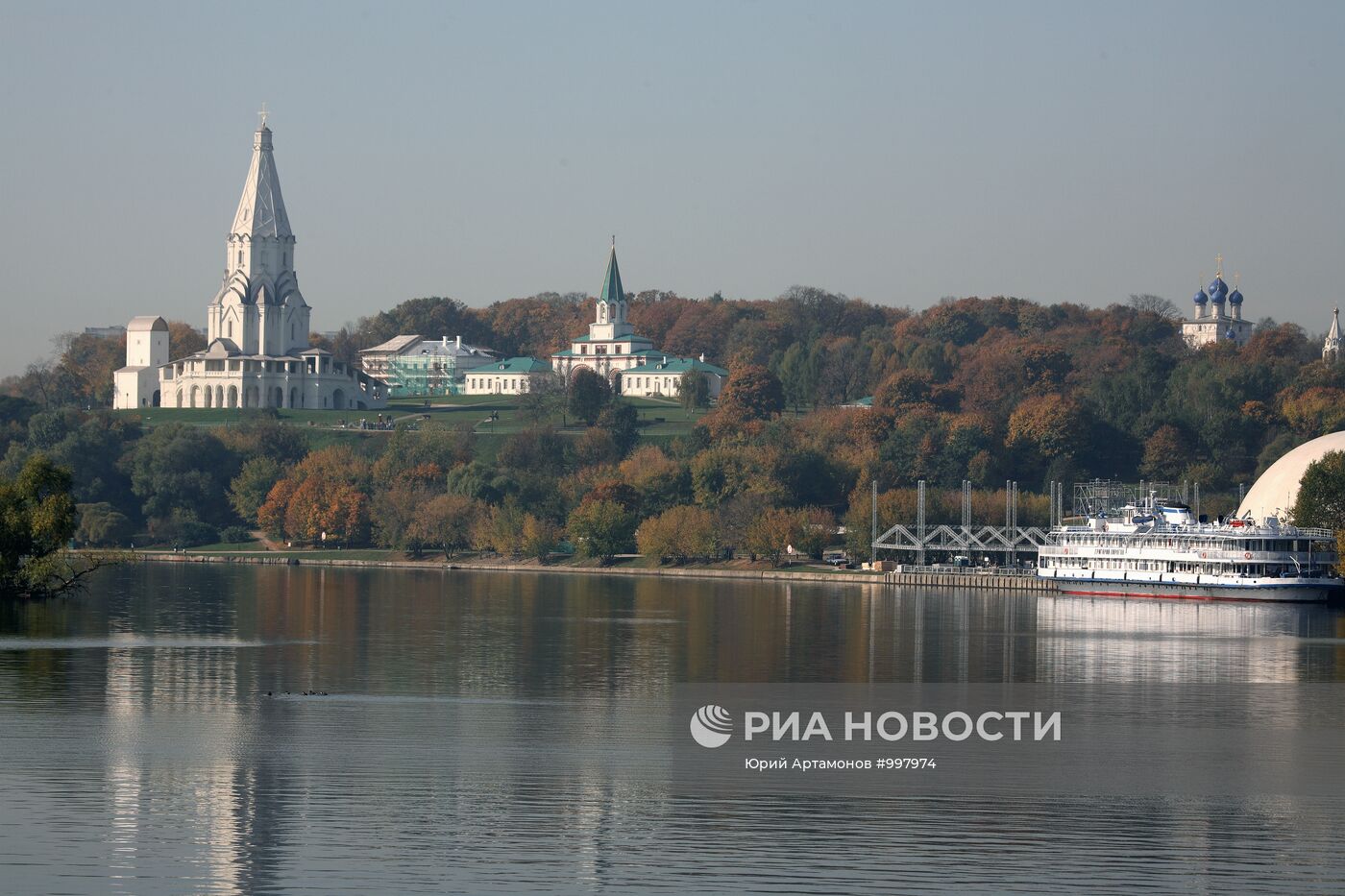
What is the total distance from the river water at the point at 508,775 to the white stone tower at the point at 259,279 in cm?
10072

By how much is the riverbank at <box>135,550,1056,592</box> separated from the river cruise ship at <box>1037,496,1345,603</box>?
8.41 feet

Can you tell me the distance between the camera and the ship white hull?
7969 cm

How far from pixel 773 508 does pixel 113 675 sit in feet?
209

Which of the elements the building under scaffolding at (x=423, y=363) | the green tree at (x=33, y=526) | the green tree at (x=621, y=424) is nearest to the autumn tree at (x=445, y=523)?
the green tree at (x=621, y=424)

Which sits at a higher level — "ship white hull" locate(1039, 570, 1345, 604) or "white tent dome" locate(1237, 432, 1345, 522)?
"white tent dome" locate(1237, 432, 1345, 522)

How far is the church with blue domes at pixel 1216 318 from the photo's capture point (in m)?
177

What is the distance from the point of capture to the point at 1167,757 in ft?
108

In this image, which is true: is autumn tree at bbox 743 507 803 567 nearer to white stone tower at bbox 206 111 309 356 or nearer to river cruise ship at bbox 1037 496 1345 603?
river cruise ship at bbox 1037 496 1345 603

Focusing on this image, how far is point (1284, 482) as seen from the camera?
93.6m

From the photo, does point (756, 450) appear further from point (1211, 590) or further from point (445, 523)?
point (1211, 590)

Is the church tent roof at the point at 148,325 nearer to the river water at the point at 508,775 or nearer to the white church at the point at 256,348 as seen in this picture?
the white church at the point at 256,348

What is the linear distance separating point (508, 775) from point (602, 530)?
72762mm

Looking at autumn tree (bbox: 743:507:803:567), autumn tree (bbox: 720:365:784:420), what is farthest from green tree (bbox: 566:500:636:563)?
autumn tree (bbox: 720:365:784:420)

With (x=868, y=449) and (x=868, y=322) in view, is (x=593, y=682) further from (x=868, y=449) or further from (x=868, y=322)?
(x=868, y=322)
